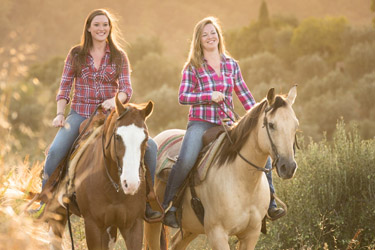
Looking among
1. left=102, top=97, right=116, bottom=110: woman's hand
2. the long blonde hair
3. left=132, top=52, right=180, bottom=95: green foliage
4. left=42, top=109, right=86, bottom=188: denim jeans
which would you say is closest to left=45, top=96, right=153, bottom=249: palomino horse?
left=102, top=97, right=116, bottom=110: woman's hand

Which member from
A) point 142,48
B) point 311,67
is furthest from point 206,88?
point 142,48

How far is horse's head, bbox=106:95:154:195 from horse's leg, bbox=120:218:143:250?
2.08 ft

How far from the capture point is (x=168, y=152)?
25.5 ft

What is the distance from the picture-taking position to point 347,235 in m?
10.9

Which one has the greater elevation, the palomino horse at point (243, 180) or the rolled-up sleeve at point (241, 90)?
the rolled-up sleeve at point (241, 90)

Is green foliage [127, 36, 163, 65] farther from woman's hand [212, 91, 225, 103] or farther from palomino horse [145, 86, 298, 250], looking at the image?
palomino horse [145, 86, 298, 250]

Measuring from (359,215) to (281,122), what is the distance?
5.73 m

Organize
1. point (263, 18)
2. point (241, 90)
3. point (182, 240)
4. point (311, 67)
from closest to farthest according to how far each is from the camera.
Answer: point (241, 90), point (182, 240), point (311, 67), point (263, 18)

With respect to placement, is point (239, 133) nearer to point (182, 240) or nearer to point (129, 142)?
point (129, 142)

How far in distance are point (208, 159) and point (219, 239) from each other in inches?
38.8

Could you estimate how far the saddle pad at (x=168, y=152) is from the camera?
7.60 m

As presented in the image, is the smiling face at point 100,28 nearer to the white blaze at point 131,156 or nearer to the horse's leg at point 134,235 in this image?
the white blaze at point 131,156

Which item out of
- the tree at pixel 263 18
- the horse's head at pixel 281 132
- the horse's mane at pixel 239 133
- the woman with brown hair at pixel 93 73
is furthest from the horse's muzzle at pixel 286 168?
the tree at pixel 263 18

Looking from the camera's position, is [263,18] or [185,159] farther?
[263,18]
